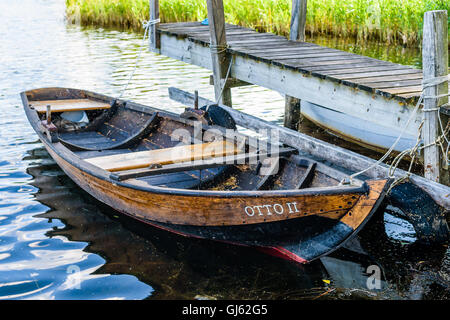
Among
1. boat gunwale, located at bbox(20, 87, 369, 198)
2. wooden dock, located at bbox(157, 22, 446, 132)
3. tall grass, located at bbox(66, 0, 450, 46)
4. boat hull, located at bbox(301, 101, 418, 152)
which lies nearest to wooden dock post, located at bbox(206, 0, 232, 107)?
wooden dock, located at bbox(157, 22, 446, 132)

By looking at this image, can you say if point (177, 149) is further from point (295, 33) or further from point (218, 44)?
point (295, 33)

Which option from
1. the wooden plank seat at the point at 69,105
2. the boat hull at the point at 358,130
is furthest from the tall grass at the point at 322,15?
the wooden plank seat at the point at 69,105

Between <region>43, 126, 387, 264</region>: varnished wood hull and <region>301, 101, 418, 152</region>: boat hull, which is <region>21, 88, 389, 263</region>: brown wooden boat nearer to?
<region>43, 126, 387, 264</region>: varnished wood hull

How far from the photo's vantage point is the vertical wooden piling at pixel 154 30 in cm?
1024

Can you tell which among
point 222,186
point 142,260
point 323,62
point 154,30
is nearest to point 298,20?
point 323,62

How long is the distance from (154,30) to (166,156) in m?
4.52

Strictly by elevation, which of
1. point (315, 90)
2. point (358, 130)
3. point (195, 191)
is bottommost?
point (358, 130)

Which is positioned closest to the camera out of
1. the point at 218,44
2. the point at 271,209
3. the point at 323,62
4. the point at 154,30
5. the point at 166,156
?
the point at 271,209

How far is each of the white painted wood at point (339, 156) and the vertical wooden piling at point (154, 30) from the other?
10.2 ft

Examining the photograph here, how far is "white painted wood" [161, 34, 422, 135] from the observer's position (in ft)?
20.7

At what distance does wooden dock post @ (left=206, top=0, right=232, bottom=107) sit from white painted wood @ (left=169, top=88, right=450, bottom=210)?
43.3 inches

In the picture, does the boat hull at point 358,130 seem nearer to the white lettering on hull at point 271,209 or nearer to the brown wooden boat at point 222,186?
the brown wooden boat at point 222,186

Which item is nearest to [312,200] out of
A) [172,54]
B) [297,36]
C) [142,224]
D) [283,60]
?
[142,224]

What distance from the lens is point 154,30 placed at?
10445mm
